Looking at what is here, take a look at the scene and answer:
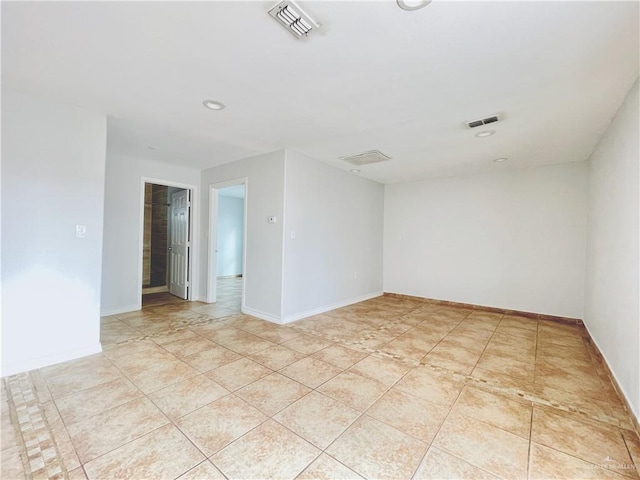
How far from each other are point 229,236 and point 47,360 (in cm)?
616

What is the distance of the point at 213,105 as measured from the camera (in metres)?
2.65

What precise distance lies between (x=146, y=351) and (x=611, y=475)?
3.63 m

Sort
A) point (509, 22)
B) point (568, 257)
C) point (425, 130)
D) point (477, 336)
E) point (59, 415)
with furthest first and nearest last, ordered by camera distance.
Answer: point (568, 257)
point (477, 336)
point (425, 130)
point (59, 415)
point (509, 22)

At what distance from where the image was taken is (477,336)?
11.6ft

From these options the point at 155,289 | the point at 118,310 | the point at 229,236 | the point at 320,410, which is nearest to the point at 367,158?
the point at 320,410

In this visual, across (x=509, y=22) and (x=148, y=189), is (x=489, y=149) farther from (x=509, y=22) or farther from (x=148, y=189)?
(x=148, y=189)

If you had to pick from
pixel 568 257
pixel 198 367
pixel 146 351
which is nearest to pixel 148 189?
pixel 146 351

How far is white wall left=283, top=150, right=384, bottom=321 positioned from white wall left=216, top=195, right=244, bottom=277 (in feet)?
15.4

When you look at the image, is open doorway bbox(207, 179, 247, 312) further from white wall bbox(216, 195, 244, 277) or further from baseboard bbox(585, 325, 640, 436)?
baseboard bbox(585, 325, 640, 436)

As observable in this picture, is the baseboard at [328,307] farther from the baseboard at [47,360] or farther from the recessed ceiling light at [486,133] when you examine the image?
the recessed ceiling light at [486,133]

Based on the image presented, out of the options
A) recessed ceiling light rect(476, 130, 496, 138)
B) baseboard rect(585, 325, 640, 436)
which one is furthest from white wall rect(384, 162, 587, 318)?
recessed ceiling light rect(476, 130, 496, 138)

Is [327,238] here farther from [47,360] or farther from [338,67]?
[47,360]

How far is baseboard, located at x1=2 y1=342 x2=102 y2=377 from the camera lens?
2.36 metres

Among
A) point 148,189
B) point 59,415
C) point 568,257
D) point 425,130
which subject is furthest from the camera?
point 148,189
